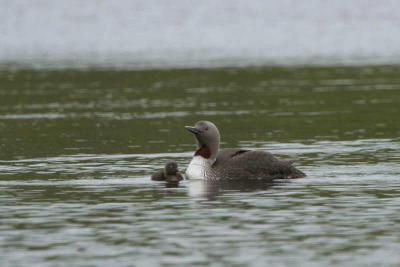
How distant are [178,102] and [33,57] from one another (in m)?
38.2

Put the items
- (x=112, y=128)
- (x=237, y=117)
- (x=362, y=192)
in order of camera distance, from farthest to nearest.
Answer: (x=237, y=117) < (x=112, y=128) < (x=362, y=192)

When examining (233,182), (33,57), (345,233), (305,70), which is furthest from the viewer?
(33,57)

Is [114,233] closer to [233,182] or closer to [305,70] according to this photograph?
[233,182]

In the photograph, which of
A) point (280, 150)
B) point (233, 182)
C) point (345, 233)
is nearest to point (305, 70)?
point (280, 150)

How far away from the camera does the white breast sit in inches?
877

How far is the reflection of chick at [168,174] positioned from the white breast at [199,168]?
51cm

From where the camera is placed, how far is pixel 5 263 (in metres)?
14.7

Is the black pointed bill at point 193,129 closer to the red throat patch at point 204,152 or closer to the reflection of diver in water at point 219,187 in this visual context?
the red throat patch at point 204,152

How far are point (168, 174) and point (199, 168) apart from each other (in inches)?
32.4

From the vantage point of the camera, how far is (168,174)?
856 inches

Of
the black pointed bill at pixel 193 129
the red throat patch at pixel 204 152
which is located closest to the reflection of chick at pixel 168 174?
the red throat patch at pixel 204 152

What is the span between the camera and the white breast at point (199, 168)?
22281mm

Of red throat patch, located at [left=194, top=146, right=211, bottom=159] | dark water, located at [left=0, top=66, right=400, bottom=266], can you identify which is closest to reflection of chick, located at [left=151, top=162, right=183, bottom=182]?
dark water, located at [left=0, top=66, right=400, bottom=266]

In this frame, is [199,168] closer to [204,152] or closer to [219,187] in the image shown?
[204,152]
